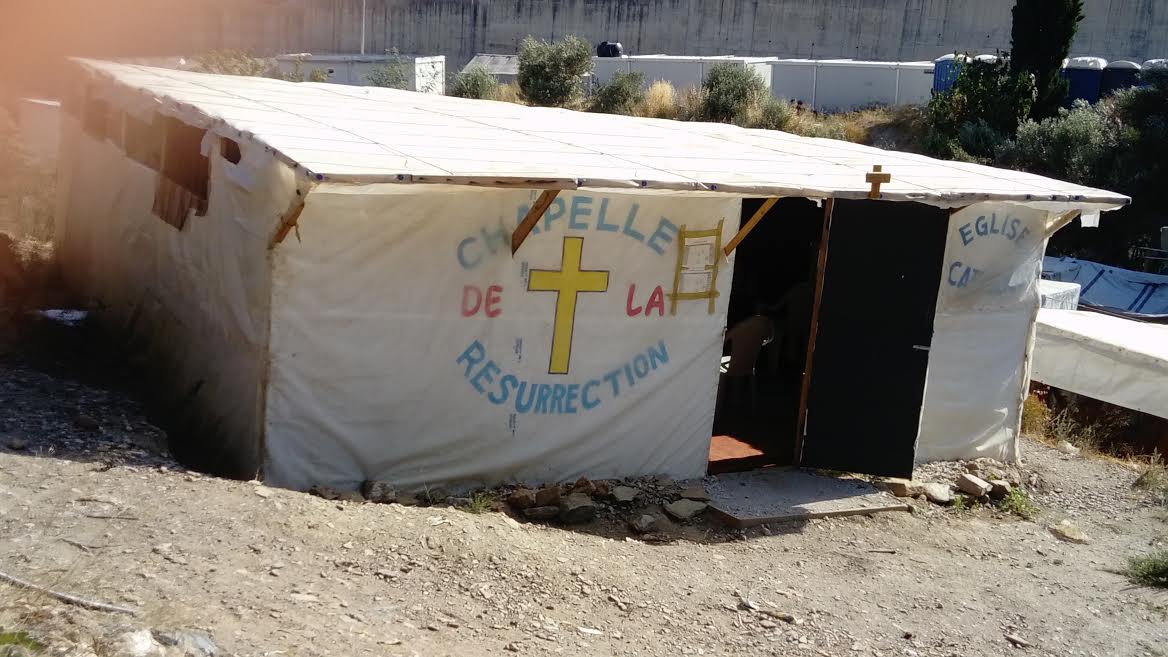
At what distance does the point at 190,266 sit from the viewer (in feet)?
26.6

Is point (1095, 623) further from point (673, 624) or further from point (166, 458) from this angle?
point (166, 458)

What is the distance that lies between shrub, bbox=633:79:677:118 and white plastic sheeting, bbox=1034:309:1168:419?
56.3 feet

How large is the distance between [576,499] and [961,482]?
3397 mm

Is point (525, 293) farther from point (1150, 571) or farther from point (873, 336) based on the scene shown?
point (1150, 571)

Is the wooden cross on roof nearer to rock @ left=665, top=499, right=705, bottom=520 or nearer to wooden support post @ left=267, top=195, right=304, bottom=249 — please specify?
rock @ left=665, top=499, right=705, bottom=520

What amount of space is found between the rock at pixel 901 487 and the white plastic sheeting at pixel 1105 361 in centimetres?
464

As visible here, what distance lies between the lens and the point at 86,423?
22.2 ft

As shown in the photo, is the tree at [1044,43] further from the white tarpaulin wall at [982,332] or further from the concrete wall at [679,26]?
the white tarpaulin wall at [982,332]

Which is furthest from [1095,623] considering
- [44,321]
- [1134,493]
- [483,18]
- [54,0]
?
[483,18]

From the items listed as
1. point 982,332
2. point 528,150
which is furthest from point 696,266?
point 982,332

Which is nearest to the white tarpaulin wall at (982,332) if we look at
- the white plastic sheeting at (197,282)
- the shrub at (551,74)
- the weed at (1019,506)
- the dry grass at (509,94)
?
the weed at (1019,506)

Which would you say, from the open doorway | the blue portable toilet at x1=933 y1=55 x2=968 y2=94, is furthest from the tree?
the open doorway

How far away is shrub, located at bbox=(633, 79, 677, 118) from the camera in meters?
29.1

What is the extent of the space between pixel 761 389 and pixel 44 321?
6614 mm
